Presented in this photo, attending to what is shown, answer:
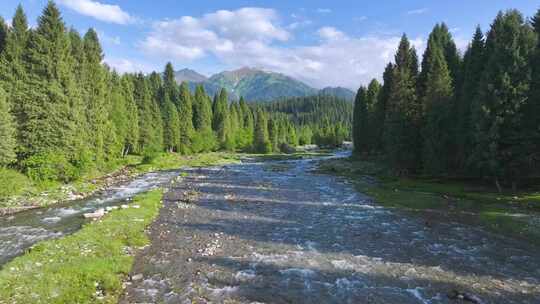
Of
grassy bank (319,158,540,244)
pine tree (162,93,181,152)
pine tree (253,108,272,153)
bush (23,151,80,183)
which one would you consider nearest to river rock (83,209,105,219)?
bush (23,151,80,183)

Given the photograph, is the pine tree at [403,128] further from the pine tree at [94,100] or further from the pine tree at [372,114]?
the pine tree at [94,100]

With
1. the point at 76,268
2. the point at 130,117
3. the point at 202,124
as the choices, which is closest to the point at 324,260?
the point at 76,268

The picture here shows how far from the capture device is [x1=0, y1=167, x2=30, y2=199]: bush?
A: 26.7m

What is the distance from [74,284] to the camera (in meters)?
12.7

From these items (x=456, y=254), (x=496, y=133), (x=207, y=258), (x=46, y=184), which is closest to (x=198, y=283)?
(x=207, y=258)

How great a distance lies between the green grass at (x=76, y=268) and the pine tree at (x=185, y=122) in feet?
227

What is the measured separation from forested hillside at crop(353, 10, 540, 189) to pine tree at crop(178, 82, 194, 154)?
51.5m

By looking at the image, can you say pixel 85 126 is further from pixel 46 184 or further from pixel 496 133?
pixel 496 133

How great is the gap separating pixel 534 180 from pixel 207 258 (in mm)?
35317

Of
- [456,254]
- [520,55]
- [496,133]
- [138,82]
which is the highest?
[138,82]

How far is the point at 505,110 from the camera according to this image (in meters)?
30.4

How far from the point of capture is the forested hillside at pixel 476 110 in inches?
1192

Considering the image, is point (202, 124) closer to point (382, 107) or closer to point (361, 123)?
point (361, 123)

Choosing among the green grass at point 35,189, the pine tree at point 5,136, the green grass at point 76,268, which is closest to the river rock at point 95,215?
the green grass at point 76,268
